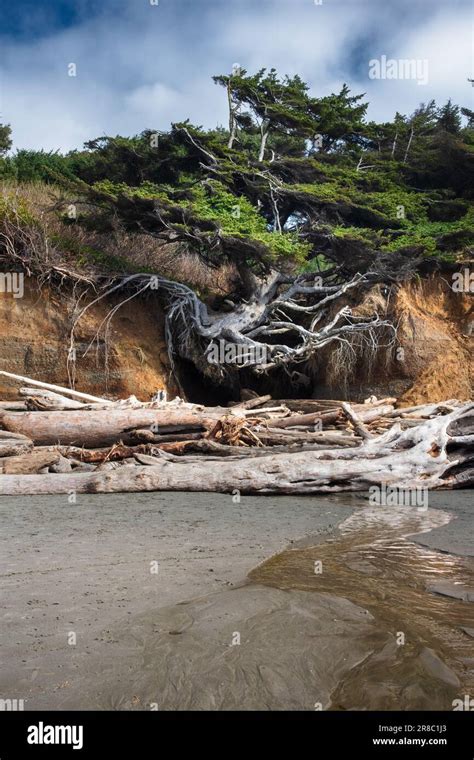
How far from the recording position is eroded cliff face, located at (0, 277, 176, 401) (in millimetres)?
15297

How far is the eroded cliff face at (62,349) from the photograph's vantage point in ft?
50.2

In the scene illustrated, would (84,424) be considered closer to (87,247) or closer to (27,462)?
(27,462)

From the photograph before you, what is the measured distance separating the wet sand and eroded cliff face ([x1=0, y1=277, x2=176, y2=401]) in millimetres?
9858

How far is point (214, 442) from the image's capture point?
966cm

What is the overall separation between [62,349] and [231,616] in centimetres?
1335

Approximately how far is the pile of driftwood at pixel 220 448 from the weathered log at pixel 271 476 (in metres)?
0.01

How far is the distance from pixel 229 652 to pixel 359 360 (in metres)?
14.1
